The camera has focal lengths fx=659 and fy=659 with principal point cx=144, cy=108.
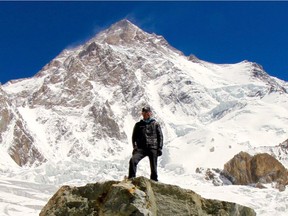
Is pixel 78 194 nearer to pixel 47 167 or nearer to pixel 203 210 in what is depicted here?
pixel 203 210

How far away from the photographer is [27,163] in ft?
607

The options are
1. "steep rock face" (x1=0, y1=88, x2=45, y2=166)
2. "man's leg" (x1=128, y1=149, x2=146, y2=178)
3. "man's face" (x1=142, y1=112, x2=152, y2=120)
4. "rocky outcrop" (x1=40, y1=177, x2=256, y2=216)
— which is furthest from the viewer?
"steep rock face" (x1=0, y1=88, x2=45, y2=166)

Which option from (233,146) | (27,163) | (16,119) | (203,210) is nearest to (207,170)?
(233,146)

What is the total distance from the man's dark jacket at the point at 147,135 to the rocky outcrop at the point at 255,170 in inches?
4634

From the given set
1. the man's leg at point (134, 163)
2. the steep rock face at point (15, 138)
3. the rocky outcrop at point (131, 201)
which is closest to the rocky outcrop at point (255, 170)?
the steep rock face at point (15, 138)

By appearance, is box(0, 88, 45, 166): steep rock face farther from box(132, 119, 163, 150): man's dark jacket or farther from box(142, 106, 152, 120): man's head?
box(132, 119, 163, 150): man's dark jacket

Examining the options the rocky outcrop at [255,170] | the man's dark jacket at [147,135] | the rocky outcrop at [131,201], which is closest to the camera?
the rocky outcrop at [131,201]

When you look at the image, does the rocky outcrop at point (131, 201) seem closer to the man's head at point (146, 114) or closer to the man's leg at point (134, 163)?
the man's leg at point (134, 163)

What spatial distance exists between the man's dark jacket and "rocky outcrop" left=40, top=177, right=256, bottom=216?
51.3 inches

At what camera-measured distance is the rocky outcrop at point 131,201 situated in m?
12.2

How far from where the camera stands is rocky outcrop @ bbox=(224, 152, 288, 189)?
431 feet

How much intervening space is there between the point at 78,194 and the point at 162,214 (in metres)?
1.68

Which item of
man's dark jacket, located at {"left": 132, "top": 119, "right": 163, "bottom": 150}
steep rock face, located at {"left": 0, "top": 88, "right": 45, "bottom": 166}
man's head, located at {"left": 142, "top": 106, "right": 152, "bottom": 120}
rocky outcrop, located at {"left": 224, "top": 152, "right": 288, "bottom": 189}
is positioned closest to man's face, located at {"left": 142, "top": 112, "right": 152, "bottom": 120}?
man's head, located at {"left": 142, "top": 106, "right": 152, "bottom": 120}

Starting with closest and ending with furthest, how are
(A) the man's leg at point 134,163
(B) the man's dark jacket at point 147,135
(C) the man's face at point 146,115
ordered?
(A) the man's leg at point 134,163
(B) the man's dark jacket at point 147,135
(C) the man's face at point 146,115
